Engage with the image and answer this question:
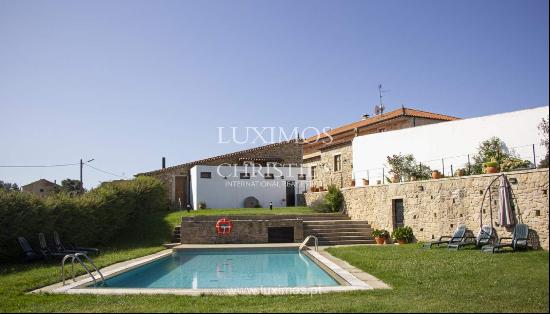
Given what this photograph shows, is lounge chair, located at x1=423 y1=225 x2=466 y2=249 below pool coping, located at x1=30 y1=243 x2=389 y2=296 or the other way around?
the other way around

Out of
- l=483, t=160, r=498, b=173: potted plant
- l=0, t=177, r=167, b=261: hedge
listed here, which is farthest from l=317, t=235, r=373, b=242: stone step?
l=0, t=177, r=167, b=261: hedge

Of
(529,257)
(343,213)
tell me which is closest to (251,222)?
(343,213)

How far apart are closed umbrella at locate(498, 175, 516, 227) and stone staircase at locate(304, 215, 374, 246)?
6.62 meters

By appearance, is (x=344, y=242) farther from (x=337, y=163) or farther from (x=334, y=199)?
(x=337, y=163)

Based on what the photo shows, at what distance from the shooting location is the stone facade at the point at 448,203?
40.8 ft

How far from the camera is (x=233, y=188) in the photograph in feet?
94.9

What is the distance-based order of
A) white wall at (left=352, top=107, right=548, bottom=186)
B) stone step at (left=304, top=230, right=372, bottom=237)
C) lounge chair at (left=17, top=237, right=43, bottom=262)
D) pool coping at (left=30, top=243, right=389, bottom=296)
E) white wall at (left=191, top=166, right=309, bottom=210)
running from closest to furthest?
pool coping at (left=30, top=243, right=389, bottom=296) → lounge chair at (left=17, top=237, right=43, bottom=262) → white wall at (left=352, top=107, right=548, bottom=186) → stone step at (left=304, top=230, right=372, bottom=237) → white wall at (left=191, top=166, right=309, bottom=210)

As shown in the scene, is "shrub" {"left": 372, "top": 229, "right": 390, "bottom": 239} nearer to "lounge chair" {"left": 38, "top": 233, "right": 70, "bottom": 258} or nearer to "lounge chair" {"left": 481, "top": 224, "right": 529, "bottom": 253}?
"lounge chair" {"left": 481, "top": 224, "right": 529, "bottom": 253}

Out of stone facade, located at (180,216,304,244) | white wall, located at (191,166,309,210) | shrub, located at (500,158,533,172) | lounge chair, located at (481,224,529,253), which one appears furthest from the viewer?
white wall, located at (191,166,309,210)

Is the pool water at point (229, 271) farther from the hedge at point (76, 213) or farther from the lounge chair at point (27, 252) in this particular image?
the hedge at point (76, 213)

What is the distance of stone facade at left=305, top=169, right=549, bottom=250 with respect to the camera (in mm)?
12422

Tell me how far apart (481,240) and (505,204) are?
127 cm

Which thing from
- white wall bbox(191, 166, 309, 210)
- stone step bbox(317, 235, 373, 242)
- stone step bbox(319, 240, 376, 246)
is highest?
white wall bbox(191, 166, 309, 210)

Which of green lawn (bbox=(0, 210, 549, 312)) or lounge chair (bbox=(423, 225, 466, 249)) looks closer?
green lawn (bbox=(0, 210, 549, 312))
